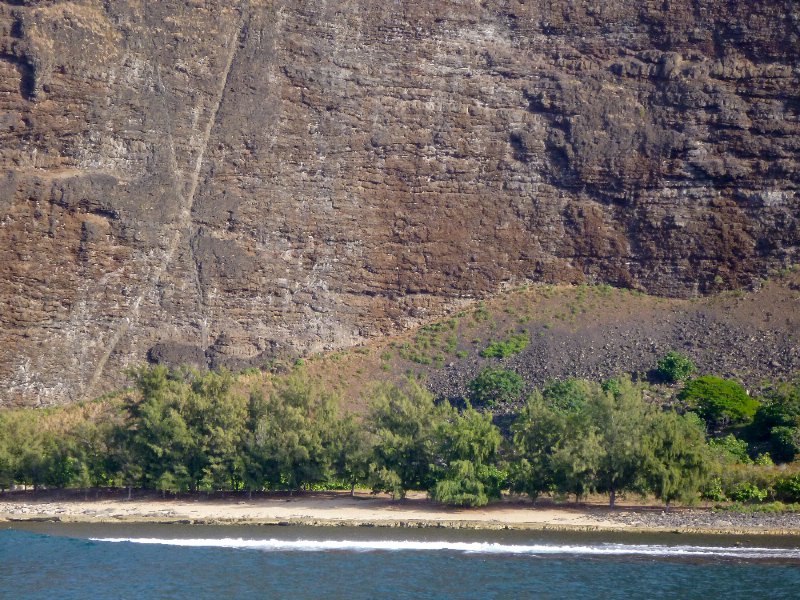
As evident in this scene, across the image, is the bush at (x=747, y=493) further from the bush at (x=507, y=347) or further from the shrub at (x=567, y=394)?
the bush at (x=507, y=347)

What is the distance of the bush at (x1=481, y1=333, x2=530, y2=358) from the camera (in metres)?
49.8

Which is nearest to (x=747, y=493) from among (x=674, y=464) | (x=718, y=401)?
(x=674, y=464)

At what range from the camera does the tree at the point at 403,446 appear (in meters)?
Answer: 38.6

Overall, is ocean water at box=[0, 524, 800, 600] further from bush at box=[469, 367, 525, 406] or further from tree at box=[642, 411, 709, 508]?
bush at box=[469, 367, 525, 406]

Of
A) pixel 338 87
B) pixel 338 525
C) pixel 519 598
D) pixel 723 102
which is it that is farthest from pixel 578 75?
pixel 519 598

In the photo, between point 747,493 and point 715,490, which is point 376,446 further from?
point 747,493

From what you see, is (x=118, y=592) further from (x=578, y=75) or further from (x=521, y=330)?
(x=578, y=75)

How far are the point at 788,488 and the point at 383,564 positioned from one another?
13223 mm

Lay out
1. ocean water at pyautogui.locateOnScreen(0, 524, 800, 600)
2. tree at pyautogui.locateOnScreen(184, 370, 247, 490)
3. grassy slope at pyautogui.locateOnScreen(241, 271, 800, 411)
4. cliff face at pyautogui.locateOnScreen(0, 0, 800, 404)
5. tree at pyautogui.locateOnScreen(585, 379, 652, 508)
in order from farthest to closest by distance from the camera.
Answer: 1. cliff face at pyautogui.locateOnScreen(0, 0, 800, 404)
2. grassy slope at pyautogui.locateOnScreen(241, 271, 800, 411)
3. tree at pyautogui.locateOnScreen(184, 370, 247, 490)
4. tree at pyautogui.locateOnScreen(585, 379, 652, 508)
5. ocean water at pyautogui.locateOnScreen(0, 524, 800, 600)

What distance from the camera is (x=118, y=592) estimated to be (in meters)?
29.3

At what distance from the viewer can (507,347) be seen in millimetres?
50062

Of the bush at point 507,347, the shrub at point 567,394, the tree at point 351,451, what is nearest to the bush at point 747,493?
the shrub at point 567,394

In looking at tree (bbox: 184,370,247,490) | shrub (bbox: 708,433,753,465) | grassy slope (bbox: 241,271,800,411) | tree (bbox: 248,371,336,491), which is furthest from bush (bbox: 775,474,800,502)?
tree (bbox: 184,370,247,490)

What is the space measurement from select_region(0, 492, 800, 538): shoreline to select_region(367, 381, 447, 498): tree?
2.79 ft
